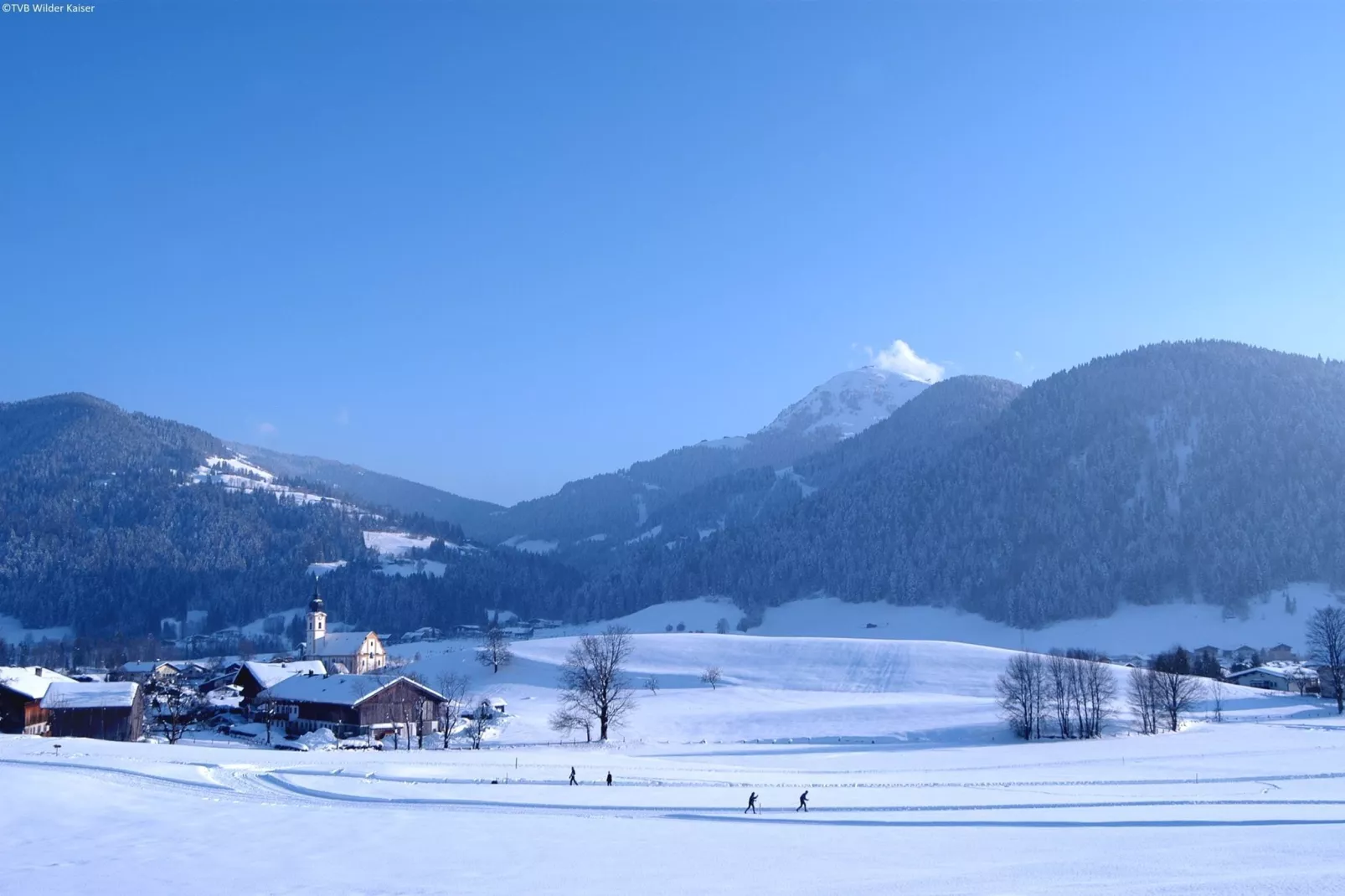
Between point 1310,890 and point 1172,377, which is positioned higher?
point 1172,377

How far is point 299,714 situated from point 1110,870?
66612 millimetres

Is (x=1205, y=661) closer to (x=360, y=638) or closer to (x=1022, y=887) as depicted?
(x=1022, y=887)

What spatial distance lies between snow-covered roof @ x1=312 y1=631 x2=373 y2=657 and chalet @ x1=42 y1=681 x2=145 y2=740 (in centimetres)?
7102

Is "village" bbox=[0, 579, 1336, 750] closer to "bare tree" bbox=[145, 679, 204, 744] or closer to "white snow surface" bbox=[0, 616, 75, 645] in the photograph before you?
"bare tree" bbox=[145, 679, 204, 744]

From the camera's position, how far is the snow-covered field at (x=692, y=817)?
2100 cm

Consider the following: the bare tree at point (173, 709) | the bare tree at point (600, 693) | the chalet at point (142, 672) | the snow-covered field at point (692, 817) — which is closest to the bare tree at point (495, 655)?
the bare tree at point (600, 693)

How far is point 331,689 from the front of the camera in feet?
237

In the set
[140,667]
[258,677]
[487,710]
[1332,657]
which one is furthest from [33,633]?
[1332,657]

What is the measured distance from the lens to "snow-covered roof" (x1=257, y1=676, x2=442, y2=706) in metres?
69.4

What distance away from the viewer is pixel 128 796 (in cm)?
3136

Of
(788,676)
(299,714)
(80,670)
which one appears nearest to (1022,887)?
(299,714)

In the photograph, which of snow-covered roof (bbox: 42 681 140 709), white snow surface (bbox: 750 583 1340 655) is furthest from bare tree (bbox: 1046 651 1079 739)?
white snow surface (bbox: 750 583 1340 655)

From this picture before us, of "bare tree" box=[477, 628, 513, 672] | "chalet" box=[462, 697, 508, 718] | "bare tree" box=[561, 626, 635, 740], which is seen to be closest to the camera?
"bare tree" box=[561, 626, 635, 740]

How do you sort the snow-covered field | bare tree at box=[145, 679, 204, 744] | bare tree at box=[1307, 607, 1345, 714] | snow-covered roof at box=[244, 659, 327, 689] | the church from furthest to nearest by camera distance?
the church → snow-covered roof at box=[244, 659, 327, 689] → bare tree at box=[1307, 607, 1345, 714] → bare tree at box=[145, 679, 204, 744] → the snow-covered field
